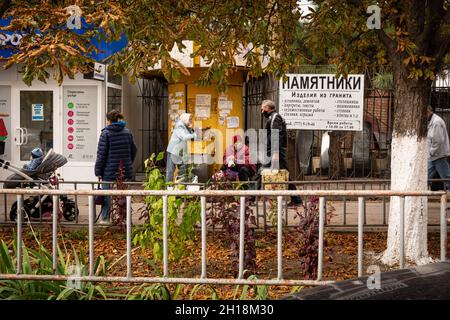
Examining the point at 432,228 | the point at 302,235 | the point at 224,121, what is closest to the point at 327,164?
the point at 224,121

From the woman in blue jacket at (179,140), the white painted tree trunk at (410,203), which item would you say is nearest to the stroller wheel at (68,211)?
the woman in blue jacket at (179,140)

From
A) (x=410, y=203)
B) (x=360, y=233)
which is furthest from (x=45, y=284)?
(x=410, y=203)

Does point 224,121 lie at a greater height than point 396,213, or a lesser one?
greater

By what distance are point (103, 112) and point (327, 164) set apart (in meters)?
5.22

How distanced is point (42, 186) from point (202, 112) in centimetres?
677

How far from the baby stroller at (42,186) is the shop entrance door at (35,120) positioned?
4634mm

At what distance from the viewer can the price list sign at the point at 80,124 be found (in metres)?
15.3

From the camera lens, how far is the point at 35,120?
15.4 metres

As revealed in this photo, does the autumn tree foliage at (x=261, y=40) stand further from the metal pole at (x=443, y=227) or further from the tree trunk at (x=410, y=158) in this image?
the metal pole at (x=443, y=227)

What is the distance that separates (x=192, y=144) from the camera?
1605 centimetres

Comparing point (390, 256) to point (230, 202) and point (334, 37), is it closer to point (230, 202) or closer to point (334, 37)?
point (230, 202)

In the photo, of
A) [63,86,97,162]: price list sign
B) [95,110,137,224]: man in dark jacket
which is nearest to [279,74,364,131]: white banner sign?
[95,110,137,224]: man in dark jacket

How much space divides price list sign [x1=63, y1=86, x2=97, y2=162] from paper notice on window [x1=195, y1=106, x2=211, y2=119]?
2440mm

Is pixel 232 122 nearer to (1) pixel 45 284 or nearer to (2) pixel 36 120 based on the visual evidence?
(2) pixel 36 120
